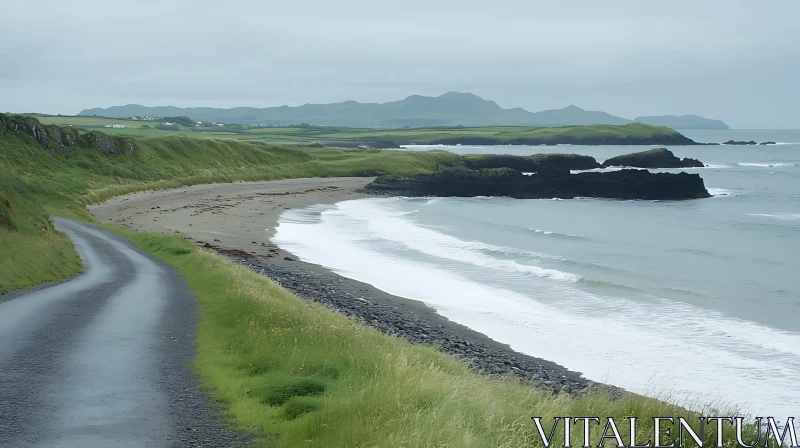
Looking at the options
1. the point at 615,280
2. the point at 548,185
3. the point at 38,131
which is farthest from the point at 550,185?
the point at 38,131

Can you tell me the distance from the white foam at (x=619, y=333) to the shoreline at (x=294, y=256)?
1093 millimetres

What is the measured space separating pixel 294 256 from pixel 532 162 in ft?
296

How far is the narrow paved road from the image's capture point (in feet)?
30.4

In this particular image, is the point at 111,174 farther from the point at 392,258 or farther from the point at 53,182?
the point at 392,258

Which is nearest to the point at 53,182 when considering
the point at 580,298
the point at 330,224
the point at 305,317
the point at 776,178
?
the point at 330,224

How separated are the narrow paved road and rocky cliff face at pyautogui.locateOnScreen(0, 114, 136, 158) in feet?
196

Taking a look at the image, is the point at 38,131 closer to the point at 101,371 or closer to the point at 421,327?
the point at 421,327

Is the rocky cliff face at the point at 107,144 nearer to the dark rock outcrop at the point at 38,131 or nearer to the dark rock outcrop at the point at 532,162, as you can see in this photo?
the dark rock outcrop at the point at 38,131

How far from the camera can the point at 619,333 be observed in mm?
23406

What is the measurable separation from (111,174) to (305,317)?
68348 mm

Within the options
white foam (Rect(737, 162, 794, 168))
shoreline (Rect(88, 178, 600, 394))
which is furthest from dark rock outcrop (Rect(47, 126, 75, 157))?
white foam (Rect(737, 162, 794, 168))

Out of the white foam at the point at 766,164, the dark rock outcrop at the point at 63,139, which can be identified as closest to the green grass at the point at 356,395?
the dark rock outcrop at the point at 63,139

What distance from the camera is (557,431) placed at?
8.18 meters

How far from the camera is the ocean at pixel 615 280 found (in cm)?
1945
